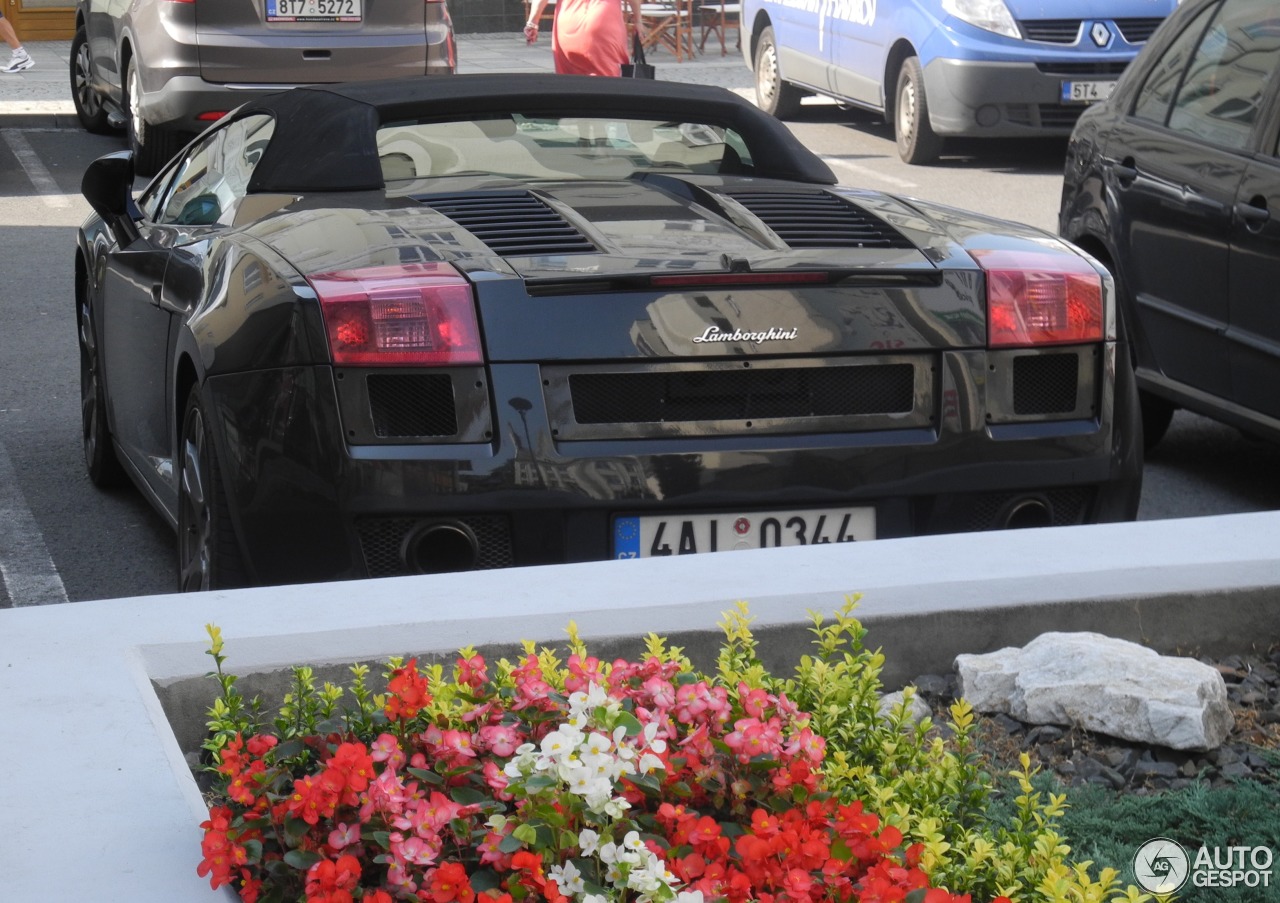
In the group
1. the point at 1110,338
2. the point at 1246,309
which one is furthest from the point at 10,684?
the point at 1246,309

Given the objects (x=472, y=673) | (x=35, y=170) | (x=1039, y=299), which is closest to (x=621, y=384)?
(x=1039, y=299)

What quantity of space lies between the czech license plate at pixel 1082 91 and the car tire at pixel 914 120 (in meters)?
1.03

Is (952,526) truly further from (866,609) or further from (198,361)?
(198,361)

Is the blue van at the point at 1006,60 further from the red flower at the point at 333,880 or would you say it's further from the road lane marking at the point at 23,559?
the red flower at the point at 333,880

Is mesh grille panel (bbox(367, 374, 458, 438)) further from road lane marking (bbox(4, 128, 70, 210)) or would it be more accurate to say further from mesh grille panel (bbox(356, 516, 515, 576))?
road lane marking (bbox(4, 128, 70, 210))

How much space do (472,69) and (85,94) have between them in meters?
5.81

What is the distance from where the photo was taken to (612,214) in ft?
13.8

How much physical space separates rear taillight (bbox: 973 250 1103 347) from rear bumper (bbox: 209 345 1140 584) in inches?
7.6

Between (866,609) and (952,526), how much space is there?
3.17ft

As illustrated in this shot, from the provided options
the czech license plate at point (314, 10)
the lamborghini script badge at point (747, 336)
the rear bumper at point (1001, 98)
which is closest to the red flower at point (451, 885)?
the lamborghini script badge at point (747, 336)

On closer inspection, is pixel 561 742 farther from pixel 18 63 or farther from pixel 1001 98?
pixel 18 63

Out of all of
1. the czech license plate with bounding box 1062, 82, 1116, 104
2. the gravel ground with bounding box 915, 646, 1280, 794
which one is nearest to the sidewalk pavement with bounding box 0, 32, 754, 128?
the czech license plate with bounding box 1062, 82, 1116, 104

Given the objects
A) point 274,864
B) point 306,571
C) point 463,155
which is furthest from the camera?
point 463,155

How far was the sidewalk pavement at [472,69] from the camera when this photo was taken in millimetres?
16547
